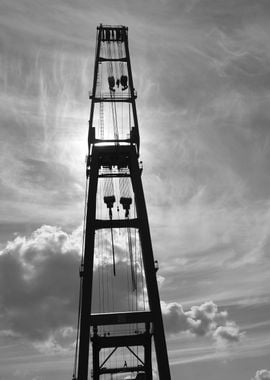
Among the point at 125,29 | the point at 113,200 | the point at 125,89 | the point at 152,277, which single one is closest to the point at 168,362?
the point at 152,277

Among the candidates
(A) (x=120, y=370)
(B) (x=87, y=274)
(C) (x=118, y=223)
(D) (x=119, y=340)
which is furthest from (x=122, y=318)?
(A) (x=120, y=370)

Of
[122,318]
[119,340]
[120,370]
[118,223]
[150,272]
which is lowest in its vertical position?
[120,370]

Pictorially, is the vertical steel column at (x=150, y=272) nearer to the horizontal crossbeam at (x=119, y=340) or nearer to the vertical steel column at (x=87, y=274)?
the vertical steel column at (x=87, y=274)

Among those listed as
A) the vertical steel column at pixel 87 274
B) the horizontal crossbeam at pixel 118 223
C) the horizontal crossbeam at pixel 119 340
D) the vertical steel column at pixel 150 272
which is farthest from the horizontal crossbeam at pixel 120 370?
the horizontal crossbeam at pixel 118 223

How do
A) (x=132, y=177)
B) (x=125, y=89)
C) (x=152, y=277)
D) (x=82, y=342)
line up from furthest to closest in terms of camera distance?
(x=125, y=89) < (x=132, y=177) < (x=152, y=277) < (x=82, y=342)

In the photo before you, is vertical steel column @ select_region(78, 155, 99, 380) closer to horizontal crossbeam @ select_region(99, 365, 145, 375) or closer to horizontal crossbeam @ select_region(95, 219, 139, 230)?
horizontal crossbeam @ select_region(95, 219, 139, 230)

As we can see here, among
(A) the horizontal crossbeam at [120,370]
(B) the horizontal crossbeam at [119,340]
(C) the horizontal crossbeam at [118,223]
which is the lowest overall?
(A) the horizontal crossbeam at [120,370]

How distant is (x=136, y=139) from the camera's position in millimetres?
46031

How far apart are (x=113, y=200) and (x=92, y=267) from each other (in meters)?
6.47

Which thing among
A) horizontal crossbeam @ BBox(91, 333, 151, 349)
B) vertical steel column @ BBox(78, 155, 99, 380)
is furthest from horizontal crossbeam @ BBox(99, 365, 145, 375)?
vertical steel column @ BBox(78, 155, 99, 380)

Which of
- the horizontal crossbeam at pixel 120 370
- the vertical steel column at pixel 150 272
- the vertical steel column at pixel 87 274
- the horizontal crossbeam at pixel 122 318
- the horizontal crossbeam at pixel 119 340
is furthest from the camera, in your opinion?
the horizontal crossbeam at pixel 120 370

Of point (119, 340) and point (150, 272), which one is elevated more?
point (150, 272)

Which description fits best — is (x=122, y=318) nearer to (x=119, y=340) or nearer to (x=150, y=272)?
(x=150, y=272)

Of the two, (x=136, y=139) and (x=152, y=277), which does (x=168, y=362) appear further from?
(x=136, y=139)
